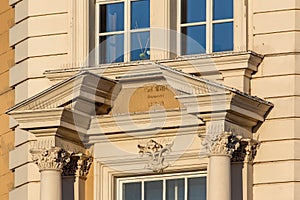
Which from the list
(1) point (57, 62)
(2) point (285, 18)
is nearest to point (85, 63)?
(1) point (57, 62)

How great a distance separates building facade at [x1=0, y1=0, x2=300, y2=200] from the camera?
27.9 m

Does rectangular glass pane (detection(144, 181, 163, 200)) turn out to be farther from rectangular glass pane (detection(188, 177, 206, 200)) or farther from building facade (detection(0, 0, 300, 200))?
rectangular glass pane (detection(188, 177, 206, 200))

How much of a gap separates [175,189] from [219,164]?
1.18m

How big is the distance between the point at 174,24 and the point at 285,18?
1.66 metres

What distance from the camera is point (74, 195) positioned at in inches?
1142

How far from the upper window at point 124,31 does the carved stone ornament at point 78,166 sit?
53.9 inches

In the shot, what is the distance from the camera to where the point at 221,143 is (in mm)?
27703

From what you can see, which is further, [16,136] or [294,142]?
[16,136]

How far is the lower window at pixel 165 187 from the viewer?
2853 cm

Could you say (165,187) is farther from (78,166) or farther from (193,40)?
(193,40)

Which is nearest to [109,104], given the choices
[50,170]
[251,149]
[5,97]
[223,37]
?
[50,170]

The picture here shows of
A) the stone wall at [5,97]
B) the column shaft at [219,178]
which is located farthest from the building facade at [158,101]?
the stone wall at [5,97]

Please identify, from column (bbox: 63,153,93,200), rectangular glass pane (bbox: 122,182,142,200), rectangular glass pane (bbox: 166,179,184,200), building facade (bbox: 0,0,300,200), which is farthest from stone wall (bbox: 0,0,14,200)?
rectangular glass pane (bbox: 166,179,184,200)

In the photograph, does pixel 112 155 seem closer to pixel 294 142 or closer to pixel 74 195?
pixel 74 195
